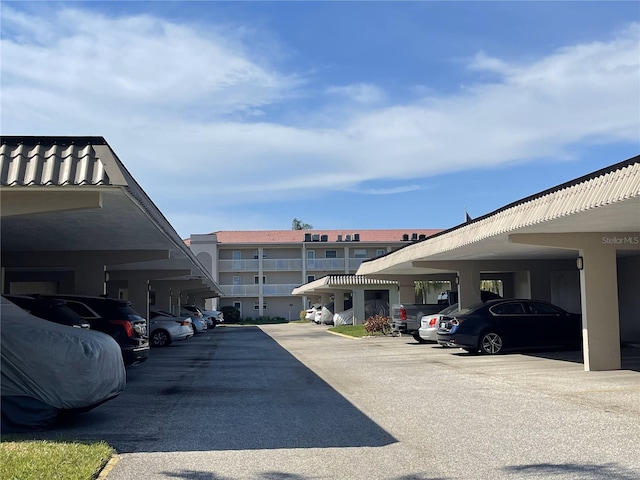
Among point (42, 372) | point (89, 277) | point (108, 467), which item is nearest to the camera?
point (108, 467)

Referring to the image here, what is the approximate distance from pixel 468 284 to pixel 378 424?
49.9 feet

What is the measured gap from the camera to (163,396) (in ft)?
41.2

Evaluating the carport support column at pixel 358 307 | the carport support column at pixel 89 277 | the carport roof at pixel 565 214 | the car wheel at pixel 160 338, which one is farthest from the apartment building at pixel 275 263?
the carport roof at pixel 565 214

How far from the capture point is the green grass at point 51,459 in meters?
6.62

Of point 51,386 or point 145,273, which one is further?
point 145,273

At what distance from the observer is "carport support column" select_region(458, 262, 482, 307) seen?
23875 millimetres

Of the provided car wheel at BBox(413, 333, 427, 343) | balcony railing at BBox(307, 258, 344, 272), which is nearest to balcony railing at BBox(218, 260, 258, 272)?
balcony railing at BBox(307, 258, 344, 272)

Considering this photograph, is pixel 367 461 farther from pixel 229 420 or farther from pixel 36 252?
pixel 36 252

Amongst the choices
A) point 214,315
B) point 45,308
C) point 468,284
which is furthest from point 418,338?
point 214,315

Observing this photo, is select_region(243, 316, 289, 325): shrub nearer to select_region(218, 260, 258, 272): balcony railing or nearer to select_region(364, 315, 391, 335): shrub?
select_region(218, 260, 258, 272): balcony railing

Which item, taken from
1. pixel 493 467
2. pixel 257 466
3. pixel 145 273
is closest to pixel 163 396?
pixel 257 466

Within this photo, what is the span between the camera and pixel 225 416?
10242mm

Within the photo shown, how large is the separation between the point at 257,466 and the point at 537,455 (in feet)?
9.10

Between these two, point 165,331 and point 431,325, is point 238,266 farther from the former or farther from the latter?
point 431,325
